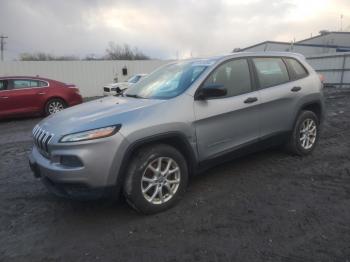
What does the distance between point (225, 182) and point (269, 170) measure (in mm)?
798

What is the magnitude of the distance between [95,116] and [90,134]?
351mm

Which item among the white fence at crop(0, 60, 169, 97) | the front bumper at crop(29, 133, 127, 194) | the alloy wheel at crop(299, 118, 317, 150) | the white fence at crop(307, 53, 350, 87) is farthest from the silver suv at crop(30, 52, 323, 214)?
the white fence at crop(0, 60, 169, 97)

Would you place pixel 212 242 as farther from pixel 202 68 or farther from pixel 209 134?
pixel 202 68

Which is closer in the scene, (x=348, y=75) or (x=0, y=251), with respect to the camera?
(x=0, y=251)

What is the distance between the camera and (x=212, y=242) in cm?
355

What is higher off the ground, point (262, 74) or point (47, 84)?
point (262, 74)

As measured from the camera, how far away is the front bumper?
374 centimetres

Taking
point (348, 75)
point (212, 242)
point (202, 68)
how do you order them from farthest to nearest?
point (348, 75)
point (202, 68)
point (212, 242)

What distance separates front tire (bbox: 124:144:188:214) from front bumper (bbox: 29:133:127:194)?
23 cm

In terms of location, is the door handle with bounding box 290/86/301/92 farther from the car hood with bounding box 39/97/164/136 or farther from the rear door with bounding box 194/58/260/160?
the car hood with bounding box 39/97/164/136

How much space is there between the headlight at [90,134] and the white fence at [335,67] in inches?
787

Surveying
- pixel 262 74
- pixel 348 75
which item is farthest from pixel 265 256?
pixel 348 75

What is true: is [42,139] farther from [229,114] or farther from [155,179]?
[229,114]

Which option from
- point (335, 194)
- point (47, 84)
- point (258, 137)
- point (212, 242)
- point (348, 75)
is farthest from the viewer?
point (348, 75)
